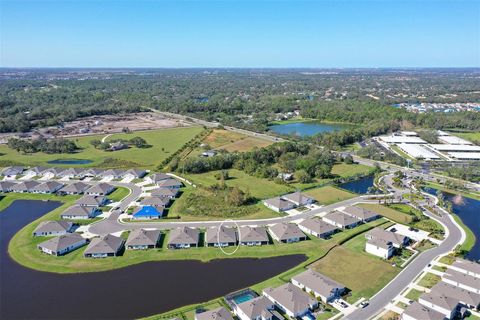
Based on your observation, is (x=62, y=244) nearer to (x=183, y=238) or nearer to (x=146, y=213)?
(x=146, y=213)

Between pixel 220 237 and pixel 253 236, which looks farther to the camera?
pixel 253 236

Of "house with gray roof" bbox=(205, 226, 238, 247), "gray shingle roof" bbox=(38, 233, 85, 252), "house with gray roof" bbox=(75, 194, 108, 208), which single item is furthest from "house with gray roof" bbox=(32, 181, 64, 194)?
"house with gray roof" bbox=(205, 226, 238, 247)

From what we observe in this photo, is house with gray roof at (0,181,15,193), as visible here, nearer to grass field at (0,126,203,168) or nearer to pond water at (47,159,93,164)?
grass field at (0,126,203,168)

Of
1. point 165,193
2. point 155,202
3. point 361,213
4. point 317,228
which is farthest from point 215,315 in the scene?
point 165,193

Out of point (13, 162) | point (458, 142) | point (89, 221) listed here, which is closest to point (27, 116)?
point (13, 162)

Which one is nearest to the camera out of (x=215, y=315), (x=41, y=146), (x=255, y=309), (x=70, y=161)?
(x=215, y=315)

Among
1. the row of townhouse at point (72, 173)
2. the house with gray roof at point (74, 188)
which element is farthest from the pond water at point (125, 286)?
the row of townhouse at point (72, 173)
